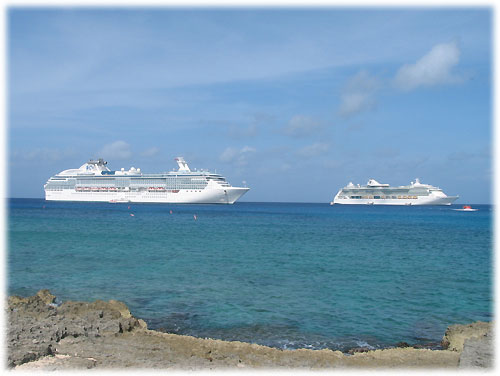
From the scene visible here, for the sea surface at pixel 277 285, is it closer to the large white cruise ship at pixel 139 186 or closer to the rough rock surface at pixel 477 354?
the rough rock surface at pixel 477 354

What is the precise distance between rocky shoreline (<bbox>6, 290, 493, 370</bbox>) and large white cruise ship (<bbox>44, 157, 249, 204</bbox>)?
64831 millimetres

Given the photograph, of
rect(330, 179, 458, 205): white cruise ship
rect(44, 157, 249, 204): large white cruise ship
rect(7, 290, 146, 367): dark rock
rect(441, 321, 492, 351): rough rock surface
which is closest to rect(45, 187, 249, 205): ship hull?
rect(44, 157, 249, 204): large white cruise ship

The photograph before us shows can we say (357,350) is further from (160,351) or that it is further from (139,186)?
(139,186)

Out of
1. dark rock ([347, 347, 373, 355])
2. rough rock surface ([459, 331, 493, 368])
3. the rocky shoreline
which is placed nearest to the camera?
rough rock surface ([459, 331, 493, 368])

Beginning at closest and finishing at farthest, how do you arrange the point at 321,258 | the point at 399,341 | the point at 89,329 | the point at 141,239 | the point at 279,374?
the point at 279,374, the point at 89,329, the point at 399,341, the point at 321,258, the point at 141,239

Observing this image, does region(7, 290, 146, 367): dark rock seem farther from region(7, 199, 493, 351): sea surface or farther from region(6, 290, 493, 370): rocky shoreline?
region(7, 199, 493, 351): sea surface

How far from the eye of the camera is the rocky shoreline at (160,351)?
18.7ft

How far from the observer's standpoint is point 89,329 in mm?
7199

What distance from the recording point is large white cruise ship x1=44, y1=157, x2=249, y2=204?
7394 centimetres

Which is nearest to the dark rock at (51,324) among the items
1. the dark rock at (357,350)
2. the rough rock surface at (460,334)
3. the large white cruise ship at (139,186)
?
the dark rock at (357,350)

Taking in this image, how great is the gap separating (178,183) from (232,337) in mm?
68012

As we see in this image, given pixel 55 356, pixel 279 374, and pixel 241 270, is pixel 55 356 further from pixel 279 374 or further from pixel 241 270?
pixel 241 270

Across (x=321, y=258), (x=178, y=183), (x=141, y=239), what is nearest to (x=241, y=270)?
(x=321, y=258)

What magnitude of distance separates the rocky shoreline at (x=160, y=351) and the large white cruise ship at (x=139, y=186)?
6483 cm
